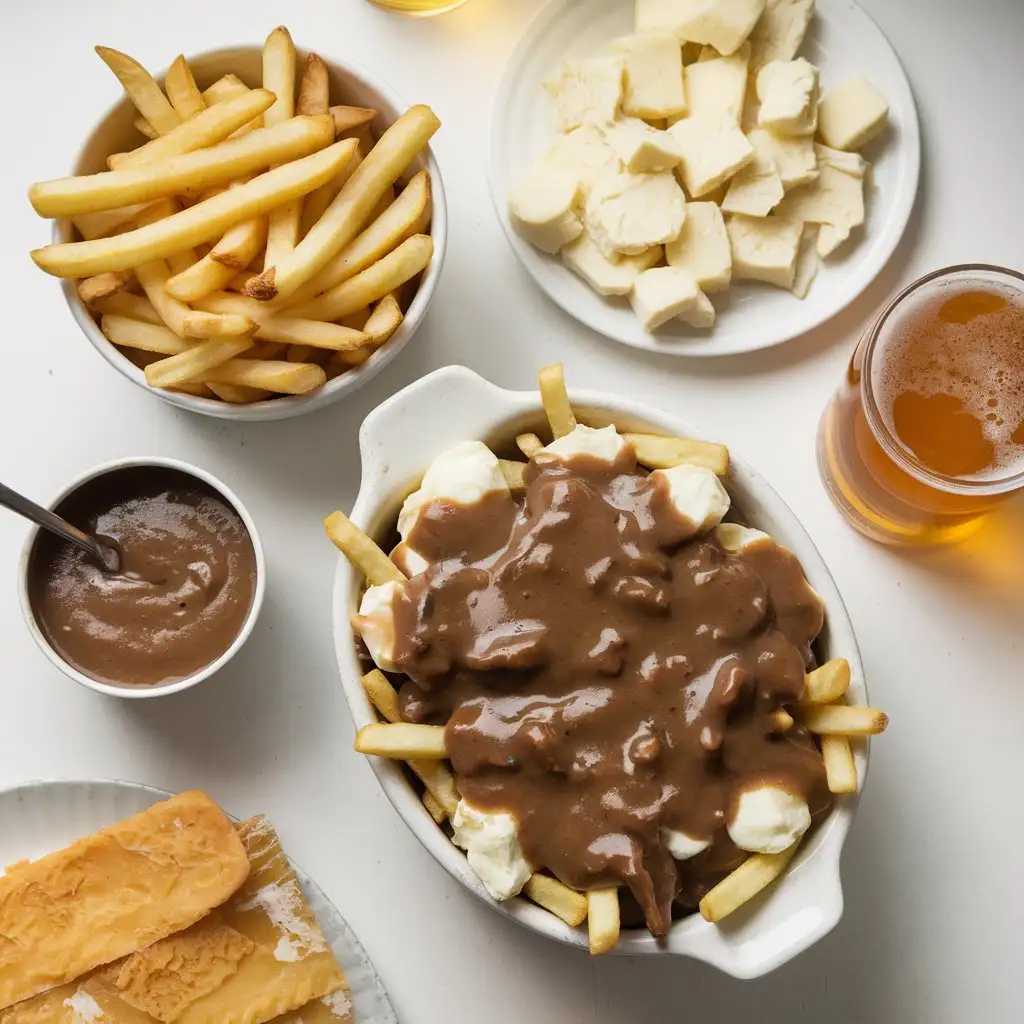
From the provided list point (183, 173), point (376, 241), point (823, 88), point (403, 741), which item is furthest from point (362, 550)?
point (823, 88)

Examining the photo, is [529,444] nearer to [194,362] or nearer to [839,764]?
[194,362]

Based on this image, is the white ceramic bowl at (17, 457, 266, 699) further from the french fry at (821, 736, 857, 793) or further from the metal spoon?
the french fry at (821, 736, 857, 793)

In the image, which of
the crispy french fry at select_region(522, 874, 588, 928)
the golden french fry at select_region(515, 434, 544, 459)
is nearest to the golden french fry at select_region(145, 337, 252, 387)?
the golden french fry at select_region(515, 434, 544, 459)

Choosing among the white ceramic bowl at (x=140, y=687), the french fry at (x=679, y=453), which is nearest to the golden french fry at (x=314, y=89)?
the white ceramic bowl at (x=140, y=687)

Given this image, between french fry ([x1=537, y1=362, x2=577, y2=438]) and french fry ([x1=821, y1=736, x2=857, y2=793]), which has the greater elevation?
french fry ([x1=537, y1=362, x2=577, y2=438])

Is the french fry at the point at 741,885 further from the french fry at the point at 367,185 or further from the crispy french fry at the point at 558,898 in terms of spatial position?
the french fry at the point at 367,185

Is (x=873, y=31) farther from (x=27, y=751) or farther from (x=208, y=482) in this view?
(x=27, y=751)
